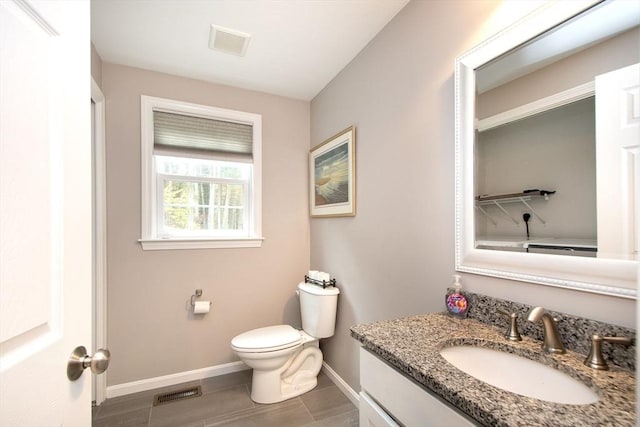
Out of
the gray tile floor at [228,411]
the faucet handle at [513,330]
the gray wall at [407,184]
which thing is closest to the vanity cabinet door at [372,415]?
the faucet handle at [513,330]

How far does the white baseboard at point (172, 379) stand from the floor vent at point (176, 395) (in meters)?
0.12

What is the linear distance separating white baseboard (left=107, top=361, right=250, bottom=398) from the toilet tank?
0.79 m

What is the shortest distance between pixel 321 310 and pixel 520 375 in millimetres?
1440

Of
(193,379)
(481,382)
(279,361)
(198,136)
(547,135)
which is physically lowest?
(193,379)

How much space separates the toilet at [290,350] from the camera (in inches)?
75.8

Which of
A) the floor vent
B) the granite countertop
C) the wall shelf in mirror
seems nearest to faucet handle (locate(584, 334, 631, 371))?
the granite countertop

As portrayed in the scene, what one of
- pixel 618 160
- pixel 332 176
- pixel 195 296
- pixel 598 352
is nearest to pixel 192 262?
pixel 195 296

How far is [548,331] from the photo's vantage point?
33.9 inches

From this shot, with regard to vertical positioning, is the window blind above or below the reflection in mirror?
above

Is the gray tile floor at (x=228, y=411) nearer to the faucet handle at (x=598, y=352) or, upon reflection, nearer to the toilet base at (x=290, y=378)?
the toilet base at (x=290, y=378)

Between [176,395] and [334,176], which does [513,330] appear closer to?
[334,176]

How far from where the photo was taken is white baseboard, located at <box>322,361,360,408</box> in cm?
197

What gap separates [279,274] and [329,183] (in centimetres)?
97

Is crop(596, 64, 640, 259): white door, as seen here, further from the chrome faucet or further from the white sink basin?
the white sink basin
